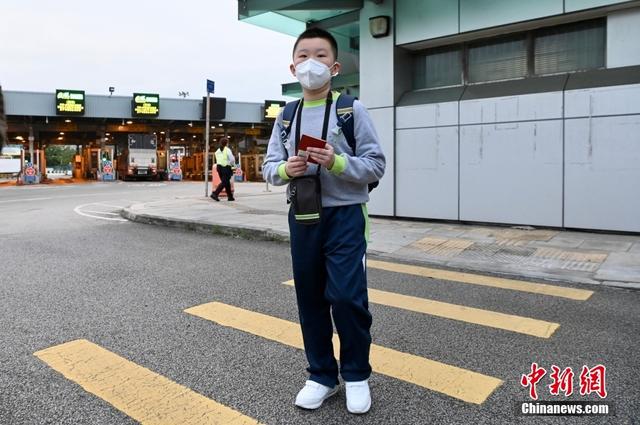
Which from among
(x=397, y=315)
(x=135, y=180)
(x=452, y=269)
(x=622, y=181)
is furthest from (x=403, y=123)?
(x=135, y=180)

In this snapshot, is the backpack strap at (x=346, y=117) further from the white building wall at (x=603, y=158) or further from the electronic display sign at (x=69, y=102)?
the electronic display sign at (x=69, y=102)

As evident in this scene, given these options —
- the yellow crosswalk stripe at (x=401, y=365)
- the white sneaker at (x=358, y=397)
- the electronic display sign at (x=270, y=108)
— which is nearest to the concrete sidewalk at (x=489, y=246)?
the yellow crosswalk stripe at (x=401, y=365)

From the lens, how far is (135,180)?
3744 cm

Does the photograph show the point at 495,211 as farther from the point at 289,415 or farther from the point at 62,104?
the point at 62,104

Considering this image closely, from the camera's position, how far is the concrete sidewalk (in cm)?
601

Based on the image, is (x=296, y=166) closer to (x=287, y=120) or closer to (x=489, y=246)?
(x=287, y=120)

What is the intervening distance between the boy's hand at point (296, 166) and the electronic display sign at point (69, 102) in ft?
121

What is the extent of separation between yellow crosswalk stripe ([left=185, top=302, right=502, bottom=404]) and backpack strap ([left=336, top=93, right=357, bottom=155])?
4.88ft

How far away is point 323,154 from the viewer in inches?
97.0

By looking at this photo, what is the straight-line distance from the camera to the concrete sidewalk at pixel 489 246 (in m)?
6.01

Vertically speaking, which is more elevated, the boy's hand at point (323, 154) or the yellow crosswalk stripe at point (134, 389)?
the boy's hand at point (323, 154)

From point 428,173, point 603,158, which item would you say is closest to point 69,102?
point 428,173

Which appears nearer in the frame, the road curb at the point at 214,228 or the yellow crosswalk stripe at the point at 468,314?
the yellow crosswalk stripe at the point at 468,314

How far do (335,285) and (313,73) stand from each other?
110 cm
